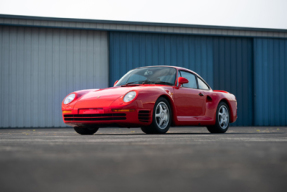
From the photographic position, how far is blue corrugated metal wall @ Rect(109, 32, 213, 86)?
50.0 ft

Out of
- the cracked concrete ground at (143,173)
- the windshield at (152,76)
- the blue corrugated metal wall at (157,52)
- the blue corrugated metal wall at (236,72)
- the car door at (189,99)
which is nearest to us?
the cracked concrete ground at (143,173)

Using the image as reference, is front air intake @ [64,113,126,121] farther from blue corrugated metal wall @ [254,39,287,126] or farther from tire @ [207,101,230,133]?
blue corrugated metal wall @ [254,39,287,126]

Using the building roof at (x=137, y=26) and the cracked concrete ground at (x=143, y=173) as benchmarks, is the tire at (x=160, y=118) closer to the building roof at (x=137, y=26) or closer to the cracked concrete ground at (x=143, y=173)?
the cracked concrete ground at (x=143, y=173)

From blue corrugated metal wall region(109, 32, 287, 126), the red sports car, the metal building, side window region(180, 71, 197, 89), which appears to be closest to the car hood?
the red sports car

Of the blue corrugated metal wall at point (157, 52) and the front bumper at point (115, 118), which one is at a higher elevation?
the blue corrugated metal wall at point (157, 52)

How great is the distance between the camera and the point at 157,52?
15633mm

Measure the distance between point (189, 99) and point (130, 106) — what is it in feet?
5.53

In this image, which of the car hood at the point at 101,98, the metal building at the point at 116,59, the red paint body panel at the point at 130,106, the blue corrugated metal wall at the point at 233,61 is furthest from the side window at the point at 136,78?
the blue corrugated metal wall at the point at 233,61

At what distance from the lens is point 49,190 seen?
3.95 feet

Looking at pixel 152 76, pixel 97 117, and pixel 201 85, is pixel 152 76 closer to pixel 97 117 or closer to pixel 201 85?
pixel 201 85

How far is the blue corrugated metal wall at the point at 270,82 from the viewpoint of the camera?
16312 mm

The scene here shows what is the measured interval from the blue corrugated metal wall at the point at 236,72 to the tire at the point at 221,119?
7561 mm

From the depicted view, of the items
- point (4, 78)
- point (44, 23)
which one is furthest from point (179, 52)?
point (4, 78)

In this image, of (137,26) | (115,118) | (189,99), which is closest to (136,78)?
(189,99)
